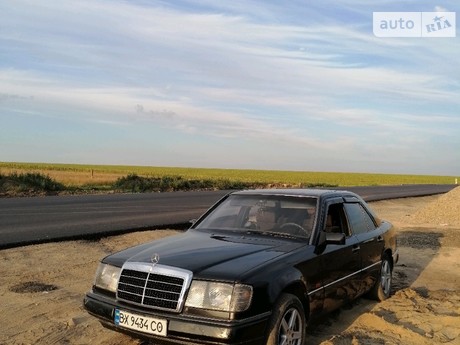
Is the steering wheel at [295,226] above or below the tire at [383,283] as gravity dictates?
above

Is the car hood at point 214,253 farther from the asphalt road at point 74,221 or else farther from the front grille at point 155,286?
the asphalt road at point 74,221

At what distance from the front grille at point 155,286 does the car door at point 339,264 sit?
161 centimetres

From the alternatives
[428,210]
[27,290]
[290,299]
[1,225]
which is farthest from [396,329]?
[428,210]

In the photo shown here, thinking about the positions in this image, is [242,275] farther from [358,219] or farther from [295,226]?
[358,219]

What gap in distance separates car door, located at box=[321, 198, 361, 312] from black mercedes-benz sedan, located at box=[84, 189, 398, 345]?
0.01 m

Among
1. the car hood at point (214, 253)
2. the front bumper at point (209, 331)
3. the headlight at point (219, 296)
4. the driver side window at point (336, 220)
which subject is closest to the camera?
the front bumper at point (209, 331)

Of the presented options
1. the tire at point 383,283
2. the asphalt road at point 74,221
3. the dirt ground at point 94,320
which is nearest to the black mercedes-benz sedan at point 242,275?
the dirt ground at point 94,320

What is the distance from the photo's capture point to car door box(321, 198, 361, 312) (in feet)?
16.9

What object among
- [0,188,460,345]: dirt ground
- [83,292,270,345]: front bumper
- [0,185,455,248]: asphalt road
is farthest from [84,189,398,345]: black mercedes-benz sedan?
[0,185,455,248]: asphalt road

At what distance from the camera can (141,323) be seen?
4.12 meters

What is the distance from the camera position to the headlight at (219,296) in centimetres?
395

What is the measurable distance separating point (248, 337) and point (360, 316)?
252cm

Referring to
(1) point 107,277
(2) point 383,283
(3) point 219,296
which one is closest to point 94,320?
(1) point 107,277

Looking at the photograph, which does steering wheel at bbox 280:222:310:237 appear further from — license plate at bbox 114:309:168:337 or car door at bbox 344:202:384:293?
license plate at bbox 114:309:168:337
